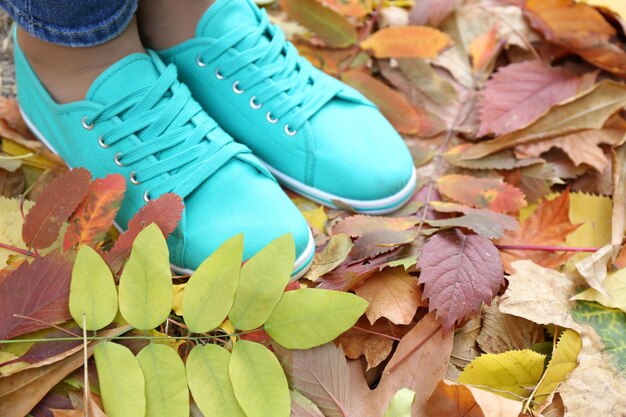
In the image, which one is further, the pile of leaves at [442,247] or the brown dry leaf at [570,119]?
the brown dry leaf at [570,119]

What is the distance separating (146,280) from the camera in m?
0.71

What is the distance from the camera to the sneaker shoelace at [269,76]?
3.22ft

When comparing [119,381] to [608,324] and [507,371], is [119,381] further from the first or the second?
[608,324]

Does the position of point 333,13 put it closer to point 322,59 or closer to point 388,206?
point 322,59

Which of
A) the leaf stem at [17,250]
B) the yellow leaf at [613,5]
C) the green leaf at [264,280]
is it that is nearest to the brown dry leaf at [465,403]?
the green leaf at [264,280]

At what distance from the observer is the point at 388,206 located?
997mm

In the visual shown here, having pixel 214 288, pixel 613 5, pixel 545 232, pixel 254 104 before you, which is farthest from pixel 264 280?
pixel 613 5

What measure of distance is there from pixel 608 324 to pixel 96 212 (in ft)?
2.29

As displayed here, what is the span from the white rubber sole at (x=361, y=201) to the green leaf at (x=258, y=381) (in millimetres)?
354

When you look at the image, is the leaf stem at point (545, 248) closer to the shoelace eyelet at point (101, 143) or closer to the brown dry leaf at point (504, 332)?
the brown dry leaf at point (504, 332)

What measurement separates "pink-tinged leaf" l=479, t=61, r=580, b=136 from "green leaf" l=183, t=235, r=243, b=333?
1.94 feet

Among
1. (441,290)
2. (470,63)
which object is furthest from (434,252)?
(470,63)

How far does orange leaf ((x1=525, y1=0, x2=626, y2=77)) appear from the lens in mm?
1208

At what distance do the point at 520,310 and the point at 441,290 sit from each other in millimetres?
123
